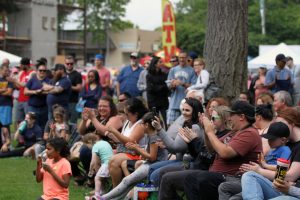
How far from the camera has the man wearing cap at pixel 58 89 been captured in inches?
559

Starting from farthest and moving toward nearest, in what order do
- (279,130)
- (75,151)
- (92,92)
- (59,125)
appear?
(92,92), (59,125), (75,151), (279,130)

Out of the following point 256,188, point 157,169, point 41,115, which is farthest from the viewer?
point 41,115

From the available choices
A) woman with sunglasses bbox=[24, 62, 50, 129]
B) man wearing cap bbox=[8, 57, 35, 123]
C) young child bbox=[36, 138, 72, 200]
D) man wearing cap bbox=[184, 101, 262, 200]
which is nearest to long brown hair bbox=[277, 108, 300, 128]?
man wearing cap bbox=[184, 101, 262, 200]

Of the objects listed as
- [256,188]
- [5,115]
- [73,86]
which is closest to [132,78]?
[73,86]

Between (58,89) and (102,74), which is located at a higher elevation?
(102,74)

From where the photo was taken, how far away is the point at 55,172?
26.3ft

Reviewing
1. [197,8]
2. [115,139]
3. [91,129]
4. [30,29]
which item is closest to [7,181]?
[91,129]

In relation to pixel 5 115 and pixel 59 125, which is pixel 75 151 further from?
pixel 5 115

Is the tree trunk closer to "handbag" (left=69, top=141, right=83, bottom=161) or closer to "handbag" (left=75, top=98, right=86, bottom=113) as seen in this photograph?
"handbag" (left=69, top=141, right=83, bottom=161)

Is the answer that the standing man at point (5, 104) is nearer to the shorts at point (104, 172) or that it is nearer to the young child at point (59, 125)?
the young child at point (59, 125)

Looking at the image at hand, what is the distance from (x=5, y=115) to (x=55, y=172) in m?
7.04

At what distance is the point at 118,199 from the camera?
905 centimetres

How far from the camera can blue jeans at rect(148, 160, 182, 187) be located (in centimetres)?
830

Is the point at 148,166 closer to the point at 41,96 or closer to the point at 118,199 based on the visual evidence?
the point at 118,199
